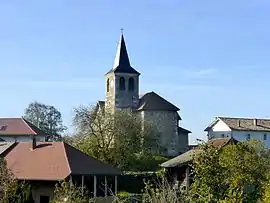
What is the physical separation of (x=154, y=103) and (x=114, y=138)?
2269cm

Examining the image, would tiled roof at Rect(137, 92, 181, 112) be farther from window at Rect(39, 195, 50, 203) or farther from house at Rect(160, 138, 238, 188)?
window at Rect(39, 195, 50, 203)

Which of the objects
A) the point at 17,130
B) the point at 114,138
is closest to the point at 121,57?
the point at 17,130

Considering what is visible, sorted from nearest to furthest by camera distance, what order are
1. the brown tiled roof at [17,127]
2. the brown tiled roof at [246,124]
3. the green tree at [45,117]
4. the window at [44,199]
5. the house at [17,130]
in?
the window at [44,199]
the house at [17,130]
the brown tiled roof at [17,127]
the brown tiled roof at [246,124]
the green tree at [45,117]

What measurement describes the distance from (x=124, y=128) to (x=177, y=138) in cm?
1918

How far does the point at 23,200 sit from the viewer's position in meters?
36.0

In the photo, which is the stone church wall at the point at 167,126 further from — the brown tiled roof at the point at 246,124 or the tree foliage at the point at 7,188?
the tree foliage at the point at 7,188

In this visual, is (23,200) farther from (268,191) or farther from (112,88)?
(112,88)

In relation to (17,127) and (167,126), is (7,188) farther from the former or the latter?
(17,127)

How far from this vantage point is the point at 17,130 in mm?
88875

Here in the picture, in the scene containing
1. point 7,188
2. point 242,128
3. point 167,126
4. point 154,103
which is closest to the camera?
point 7,188

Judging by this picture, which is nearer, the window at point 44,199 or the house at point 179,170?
the window at point 44,199

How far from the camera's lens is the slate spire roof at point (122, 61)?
3273 inches

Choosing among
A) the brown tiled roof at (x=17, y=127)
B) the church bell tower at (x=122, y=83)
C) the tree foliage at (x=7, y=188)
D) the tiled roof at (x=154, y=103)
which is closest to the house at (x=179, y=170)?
the tree foliage at (x=7, y=188)

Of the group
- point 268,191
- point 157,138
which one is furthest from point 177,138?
point 268,191
